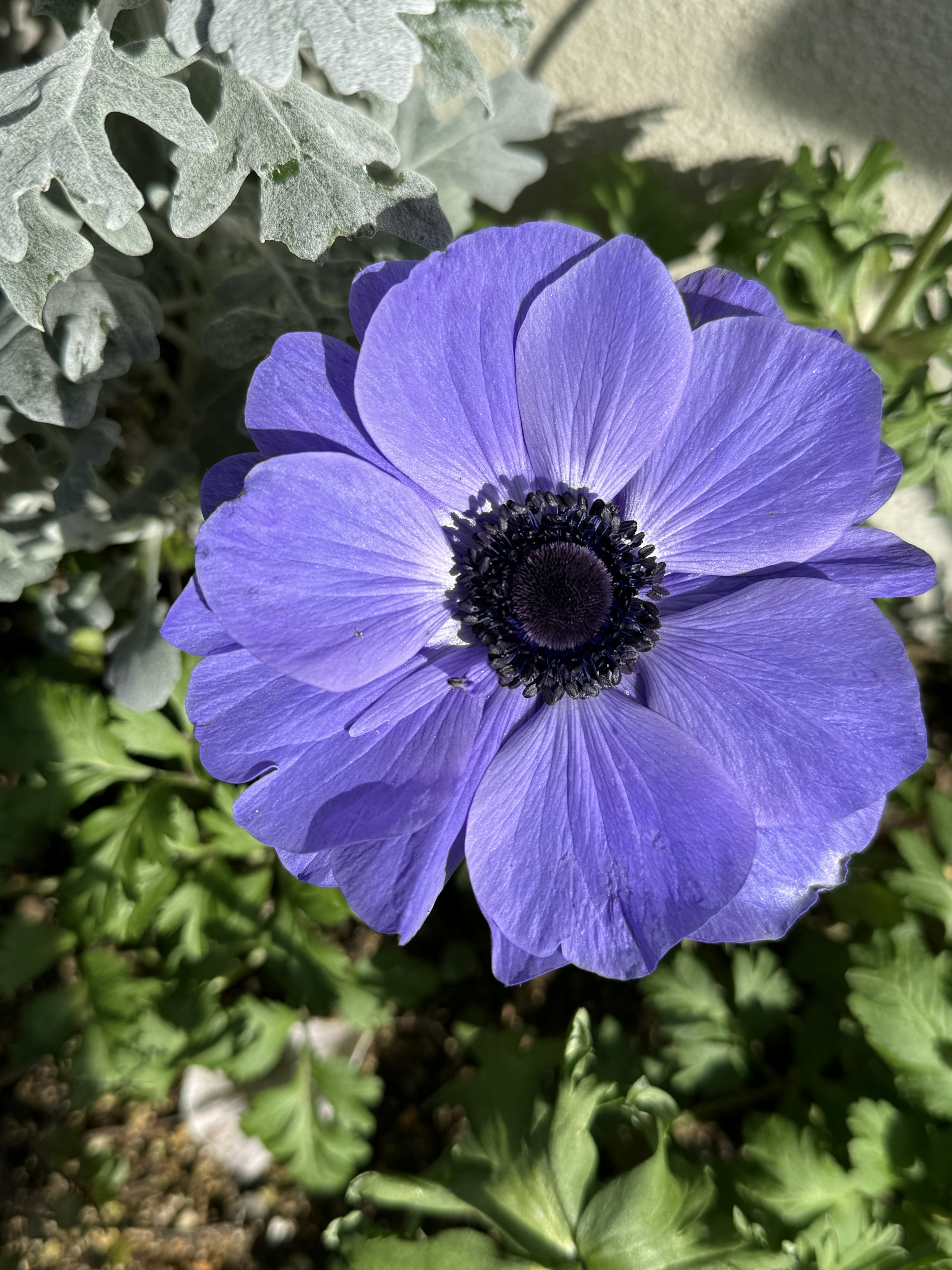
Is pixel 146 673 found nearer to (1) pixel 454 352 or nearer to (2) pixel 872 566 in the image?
(1) pixel 454 352

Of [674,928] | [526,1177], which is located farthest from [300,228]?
[526,1177]

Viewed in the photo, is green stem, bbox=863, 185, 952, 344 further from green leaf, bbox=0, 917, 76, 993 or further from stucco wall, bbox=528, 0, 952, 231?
green leaf, bbox=0, 917, 76, 993

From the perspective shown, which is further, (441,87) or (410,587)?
(441,87)

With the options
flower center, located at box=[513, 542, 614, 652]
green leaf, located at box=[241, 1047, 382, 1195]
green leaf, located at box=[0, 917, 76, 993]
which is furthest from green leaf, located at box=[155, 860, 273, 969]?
flower center, located at box=[513, 542, 614, 652]

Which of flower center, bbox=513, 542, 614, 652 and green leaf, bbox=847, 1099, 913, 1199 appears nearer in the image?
flower center, bbox=513, 542, 614, 652

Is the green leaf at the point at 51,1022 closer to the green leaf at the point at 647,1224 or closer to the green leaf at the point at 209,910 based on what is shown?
the green leaf at the point at 209,910

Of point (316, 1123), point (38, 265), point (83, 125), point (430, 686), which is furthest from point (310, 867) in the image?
point (316, 1123)

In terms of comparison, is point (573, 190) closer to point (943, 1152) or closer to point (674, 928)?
point (674, 928)
